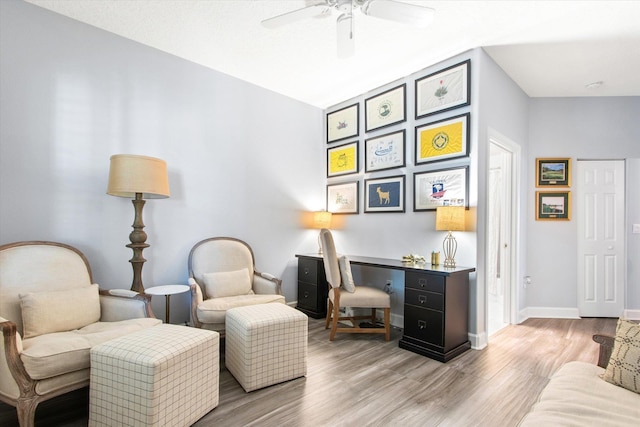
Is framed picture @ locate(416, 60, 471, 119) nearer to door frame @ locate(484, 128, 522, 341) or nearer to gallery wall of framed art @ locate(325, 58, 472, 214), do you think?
gallery wall of framed art @ locate(325, 58, 472, 214)

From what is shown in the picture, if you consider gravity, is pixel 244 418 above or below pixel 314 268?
below

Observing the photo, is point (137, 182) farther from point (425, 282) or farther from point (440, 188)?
point (440, 188)

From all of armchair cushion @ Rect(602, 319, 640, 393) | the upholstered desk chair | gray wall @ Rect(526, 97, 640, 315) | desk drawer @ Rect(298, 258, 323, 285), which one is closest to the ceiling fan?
the upholstered desk chair

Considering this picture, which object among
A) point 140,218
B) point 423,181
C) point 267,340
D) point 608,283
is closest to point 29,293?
point 140,218

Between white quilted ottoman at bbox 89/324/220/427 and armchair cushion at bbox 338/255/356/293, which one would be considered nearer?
white quilted ottoman at bbox 89/324/220/427

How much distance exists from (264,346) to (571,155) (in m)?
4.35

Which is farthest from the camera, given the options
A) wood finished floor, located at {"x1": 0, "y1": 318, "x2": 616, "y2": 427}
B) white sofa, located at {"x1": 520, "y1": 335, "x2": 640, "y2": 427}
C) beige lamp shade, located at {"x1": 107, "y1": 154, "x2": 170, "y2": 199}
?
beige lamp shade, located at {"x1": 107, "y1": 154, "x2": 170, "y2": 199}

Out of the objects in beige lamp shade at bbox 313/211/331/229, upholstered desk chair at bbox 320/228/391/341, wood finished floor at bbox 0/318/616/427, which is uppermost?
beige lamp shade at bbox 313/211/331/229

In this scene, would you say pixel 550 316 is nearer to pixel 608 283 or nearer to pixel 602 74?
pixel 608 283

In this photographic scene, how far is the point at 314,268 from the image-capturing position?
379 cm

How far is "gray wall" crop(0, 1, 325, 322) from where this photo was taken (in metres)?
2.40

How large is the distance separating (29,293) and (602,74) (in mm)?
5503

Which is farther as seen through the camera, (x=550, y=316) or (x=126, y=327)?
(x=550, y=316)

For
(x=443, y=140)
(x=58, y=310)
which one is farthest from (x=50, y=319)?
(x=443, y=140)
